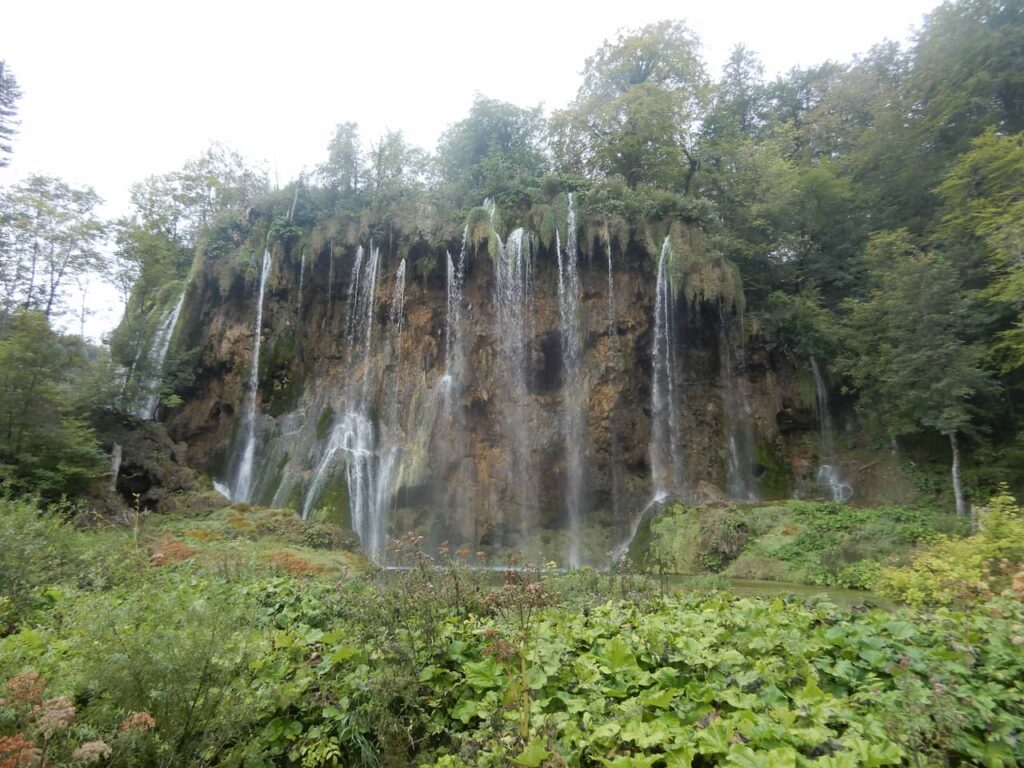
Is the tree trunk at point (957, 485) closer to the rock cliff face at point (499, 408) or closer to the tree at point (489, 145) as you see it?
the rock cliff face at point (499, 408)

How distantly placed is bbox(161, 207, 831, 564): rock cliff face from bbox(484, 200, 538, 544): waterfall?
50 mm

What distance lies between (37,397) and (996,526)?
58.8ft

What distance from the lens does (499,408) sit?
18.7 meters

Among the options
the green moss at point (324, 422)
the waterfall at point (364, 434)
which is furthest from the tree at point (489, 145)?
the green moss at point (324, 422)

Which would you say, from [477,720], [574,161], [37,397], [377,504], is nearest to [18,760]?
[477,720]

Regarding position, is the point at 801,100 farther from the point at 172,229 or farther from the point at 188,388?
the point at 172,229

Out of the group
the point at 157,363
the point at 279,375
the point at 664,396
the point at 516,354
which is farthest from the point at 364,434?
the point at 664,396

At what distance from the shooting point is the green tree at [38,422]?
11727 millimetres

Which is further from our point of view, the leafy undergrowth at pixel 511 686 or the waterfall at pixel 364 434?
the waterfall at pixel 364 434

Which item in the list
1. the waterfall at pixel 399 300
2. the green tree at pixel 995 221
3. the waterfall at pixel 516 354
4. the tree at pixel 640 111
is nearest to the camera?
the green tree at pixel 995 221

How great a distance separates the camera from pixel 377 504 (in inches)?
702

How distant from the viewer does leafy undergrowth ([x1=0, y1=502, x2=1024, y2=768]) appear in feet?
7.47

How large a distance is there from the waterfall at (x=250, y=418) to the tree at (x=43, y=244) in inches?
254

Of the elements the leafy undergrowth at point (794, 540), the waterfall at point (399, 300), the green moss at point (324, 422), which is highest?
the waterfall at point (399, 300)
